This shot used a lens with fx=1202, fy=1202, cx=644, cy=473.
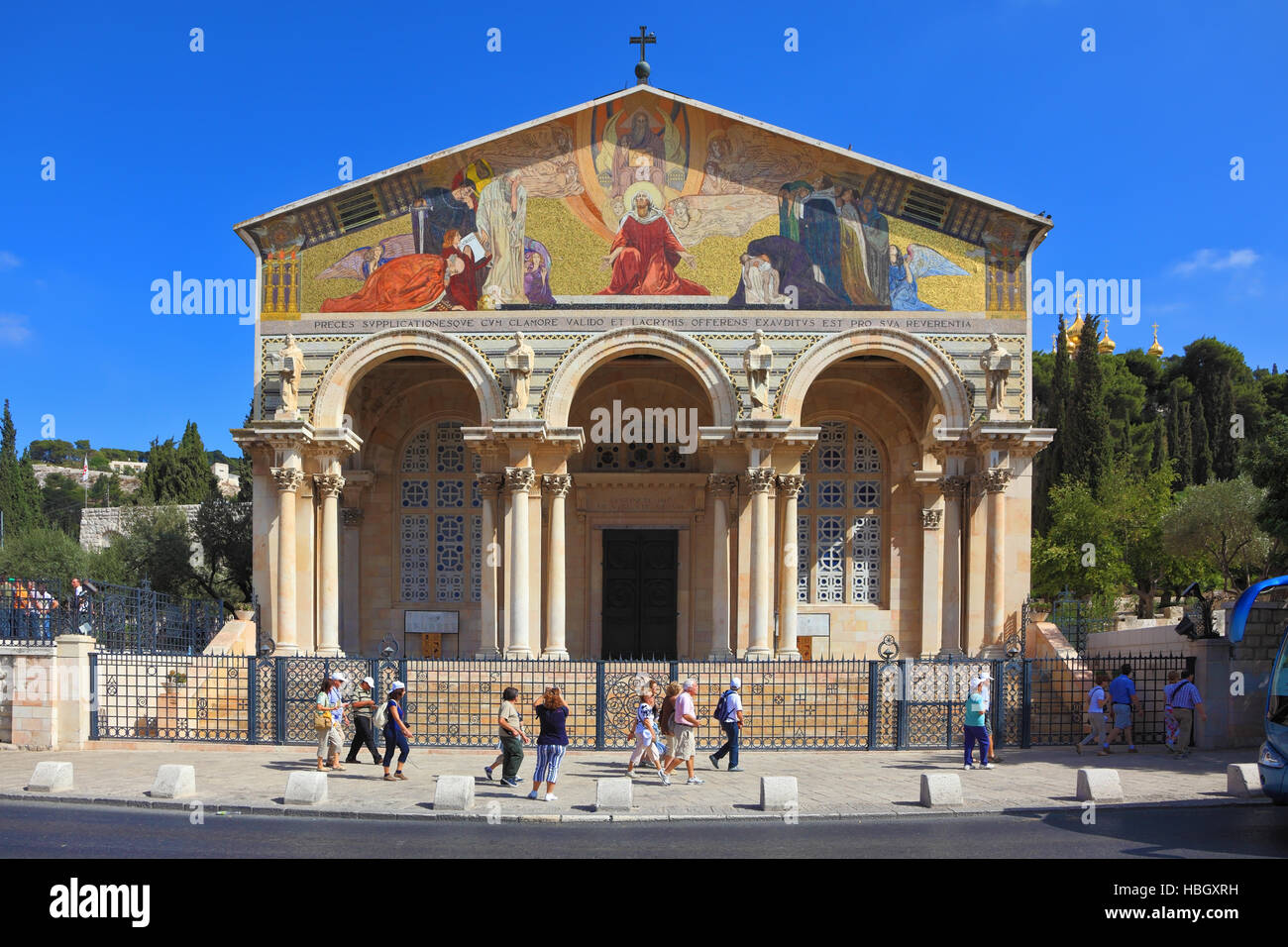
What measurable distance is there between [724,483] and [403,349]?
780cm

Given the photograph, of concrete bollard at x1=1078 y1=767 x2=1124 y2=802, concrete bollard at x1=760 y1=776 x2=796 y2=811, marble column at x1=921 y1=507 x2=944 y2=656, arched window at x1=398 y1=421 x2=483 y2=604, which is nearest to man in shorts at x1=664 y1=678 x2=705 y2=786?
concrete bollard at x1=760 y1=776 x2=796 y2=811

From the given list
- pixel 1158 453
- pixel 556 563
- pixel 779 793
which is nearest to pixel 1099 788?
pixel 779 793

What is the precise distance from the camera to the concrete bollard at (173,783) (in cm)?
1481

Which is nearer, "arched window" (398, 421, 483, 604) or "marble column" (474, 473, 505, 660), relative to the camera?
"marble column" (474, 473, 505, 660)

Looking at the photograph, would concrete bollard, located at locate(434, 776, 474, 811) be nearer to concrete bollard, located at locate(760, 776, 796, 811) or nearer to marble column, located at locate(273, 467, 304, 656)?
concrete bollard, located at locate(760, 776, 796, 811)

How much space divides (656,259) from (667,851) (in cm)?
1730

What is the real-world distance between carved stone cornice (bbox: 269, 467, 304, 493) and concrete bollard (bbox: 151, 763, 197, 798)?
11.7 meters

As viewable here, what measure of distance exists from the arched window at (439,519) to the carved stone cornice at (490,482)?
2838 mm

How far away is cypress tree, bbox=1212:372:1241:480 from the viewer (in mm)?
59156

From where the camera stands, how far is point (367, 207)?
27.0 metres

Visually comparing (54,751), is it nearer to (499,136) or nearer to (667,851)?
(667,851)

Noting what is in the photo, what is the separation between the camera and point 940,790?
14711 millimetres

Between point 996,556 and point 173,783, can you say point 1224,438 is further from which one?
point 173,783

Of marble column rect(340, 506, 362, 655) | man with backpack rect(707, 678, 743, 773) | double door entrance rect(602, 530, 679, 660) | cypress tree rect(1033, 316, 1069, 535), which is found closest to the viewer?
man with backpack rect(707, 678, 743, 773)
